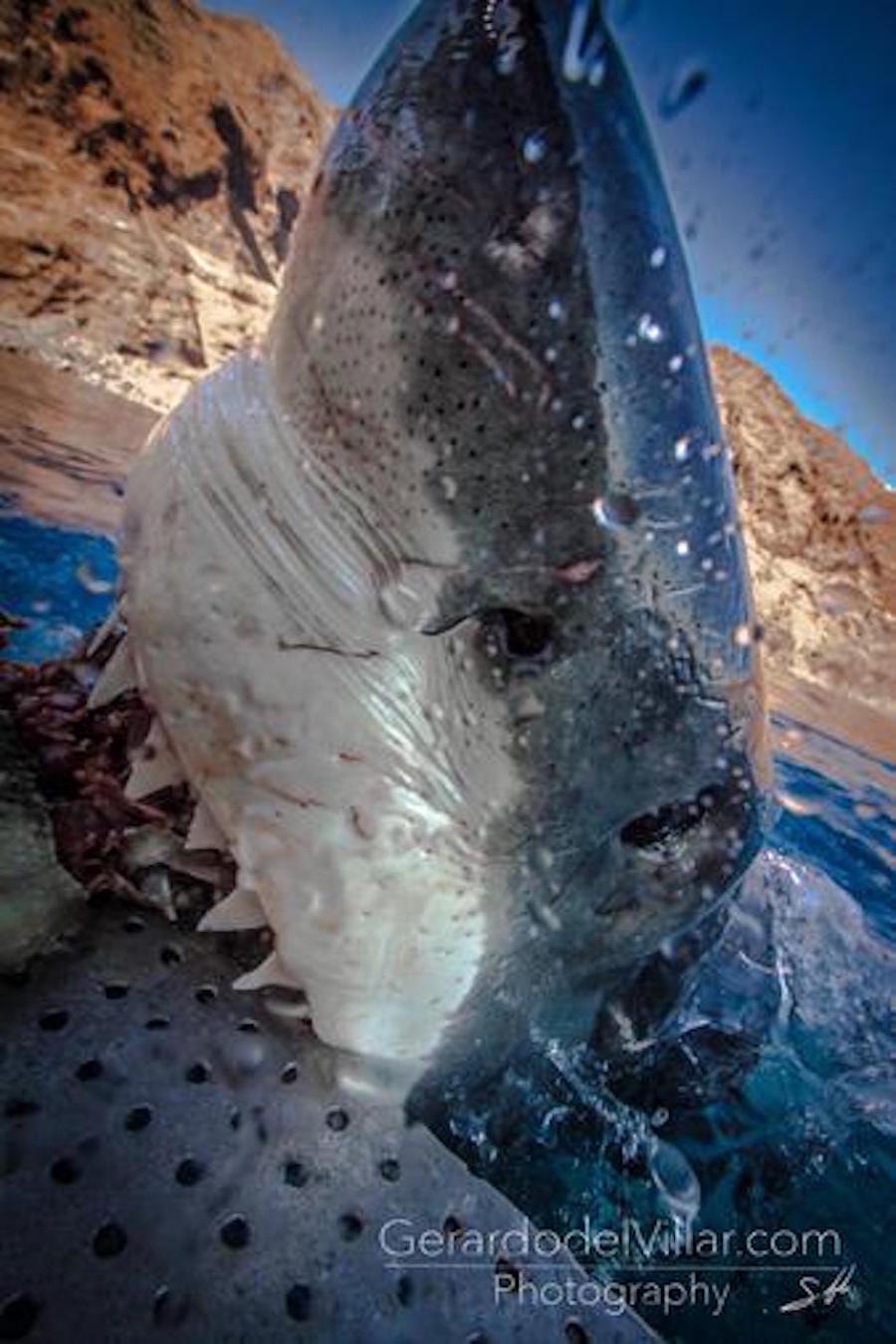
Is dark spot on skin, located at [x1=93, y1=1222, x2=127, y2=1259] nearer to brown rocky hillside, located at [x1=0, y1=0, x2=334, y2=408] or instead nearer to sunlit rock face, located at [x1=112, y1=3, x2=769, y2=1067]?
sunlit rock face, located at [x1=112, y1=3, x2=769, y2=1067]

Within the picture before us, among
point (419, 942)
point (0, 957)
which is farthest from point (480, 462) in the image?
point (0, 957)

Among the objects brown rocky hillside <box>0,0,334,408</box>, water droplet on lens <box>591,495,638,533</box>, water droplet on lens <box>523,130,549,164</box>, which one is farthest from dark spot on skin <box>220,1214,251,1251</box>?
brown rocky hillside <box>0,0,334,408</box>

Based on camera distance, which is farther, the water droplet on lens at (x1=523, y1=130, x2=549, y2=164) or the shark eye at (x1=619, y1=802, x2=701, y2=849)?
the shark eye at (x1=619, y1=802, x2=701, y2=849)

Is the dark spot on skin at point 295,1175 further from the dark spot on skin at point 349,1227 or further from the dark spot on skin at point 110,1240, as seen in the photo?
the dark spot on skin at point 110,1240

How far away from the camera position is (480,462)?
3.44 feet

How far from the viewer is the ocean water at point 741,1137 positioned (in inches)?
72.2

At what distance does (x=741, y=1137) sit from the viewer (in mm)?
2531

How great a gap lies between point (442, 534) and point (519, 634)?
0.20 meters

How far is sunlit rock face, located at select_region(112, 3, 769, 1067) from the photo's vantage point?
998mm

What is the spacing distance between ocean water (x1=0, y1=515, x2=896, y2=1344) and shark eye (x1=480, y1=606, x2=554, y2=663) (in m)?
0.83

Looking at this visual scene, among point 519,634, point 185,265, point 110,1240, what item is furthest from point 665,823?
point 185,265

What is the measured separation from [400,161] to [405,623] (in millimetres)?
614

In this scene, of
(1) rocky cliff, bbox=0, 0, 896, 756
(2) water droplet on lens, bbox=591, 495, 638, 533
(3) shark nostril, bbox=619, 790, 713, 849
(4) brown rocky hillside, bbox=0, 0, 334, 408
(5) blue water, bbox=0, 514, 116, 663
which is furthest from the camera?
(4) brown rocky hillside, bbox=0, 0, 334, 408

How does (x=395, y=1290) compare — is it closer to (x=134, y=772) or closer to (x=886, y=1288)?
(x=134, y=772)
